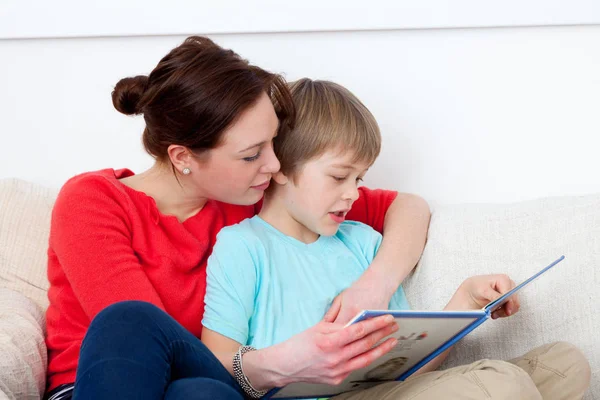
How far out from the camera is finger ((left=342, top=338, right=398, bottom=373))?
1.17 m

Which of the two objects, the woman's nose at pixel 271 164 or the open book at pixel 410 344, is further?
the woman's nose at pixel 271 164

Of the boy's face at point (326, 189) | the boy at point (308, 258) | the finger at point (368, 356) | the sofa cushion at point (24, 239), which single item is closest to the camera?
the finger at point (368, 356)

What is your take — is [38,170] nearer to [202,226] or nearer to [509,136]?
[202,226]

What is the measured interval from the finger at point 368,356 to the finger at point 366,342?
0.6 inches

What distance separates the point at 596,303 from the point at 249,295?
2.19 feet

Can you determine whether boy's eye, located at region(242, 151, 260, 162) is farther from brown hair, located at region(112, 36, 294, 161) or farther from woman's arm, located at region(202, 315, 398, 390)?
woman's arm, located at region(202, 315, 398, 390)

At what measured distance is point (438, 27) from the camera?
1.90 metres

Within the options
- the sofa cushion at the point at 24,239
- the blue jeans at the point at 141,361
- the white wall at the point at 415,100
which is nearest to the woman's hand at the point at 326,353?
the blue jeans at the point at 141,361

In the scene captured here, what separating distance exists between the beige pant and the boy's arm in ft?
0.55

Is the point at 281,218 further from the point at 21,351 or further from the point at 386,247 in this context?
the point at 21,351

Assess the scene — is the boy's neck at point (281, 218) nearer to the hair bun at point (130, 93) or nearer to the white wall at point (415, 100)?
the hair bun at point (130, 93)

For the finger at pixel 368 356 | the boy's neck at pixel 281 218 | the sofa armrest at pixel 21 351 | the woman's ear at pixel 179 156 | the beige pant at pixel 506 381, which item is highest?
the woman's ear at pixel 179 156

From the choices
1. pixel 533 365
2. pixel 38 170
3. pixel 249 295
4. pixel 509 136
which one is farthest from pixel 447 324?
pixel 38 170

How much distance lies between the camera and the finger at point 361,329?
3.59 feet
